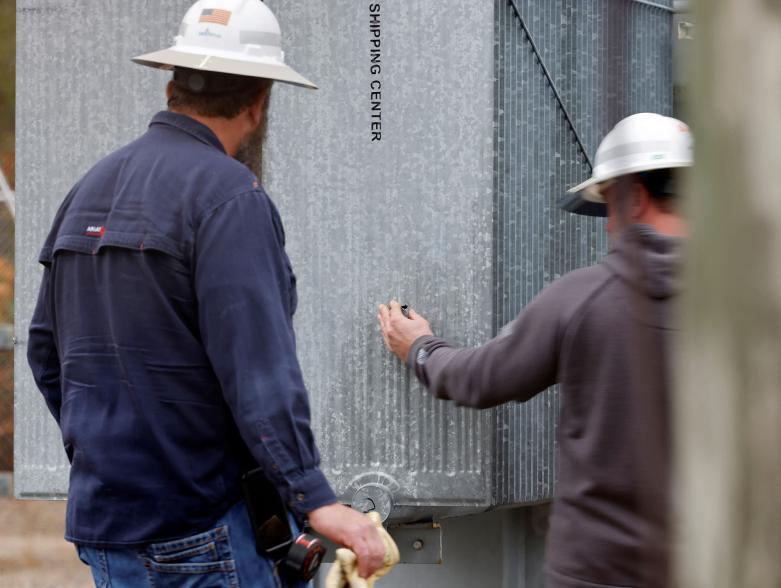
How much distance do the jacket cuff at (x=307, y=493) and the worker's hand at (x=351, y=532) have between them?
14mm

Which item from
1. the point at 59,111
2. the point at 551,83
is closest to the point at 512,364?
the point at 551,83

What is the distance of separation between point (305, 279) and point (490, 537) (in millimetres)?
1049

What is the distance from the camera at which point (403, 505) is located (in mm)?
3318

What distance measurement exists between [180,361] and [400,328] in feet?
2.80

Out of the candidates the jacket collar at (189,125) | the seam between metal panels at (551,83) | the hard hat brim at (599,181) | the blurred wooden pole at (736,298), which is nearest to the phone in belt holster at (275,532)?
the jacket collar at (189,125)

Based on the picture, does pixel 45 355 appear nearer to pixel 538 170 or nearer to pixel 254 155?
pixel 254 155

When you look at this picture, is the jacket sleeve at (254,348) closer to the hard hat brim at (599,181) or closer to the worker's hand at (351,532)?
the worker's hand at (351,532)

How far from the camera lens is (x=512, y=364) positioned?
267cm

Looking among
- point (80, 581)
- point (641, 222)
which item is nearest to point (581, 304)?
point (641, 222)

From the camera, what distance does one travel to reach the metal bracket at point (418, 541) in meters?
3.47

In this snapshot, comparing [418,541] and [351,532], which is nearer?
[351,532]

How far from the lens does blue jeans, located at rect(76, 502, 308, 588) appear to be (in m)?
2.47

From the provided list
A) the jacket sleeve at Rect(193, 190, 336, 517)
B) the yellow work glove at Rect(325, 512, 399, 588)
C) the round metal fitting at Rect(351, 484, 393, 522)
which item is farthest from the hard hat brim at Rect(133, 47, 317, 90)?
the round metal fitting at Rect(351, 484, 393, 522)

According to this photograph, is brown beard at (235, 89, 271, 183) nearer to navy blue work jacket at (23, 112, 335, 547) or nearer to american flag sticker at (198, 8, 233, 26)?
american flag sticker at (198, 8, 233, 26)
